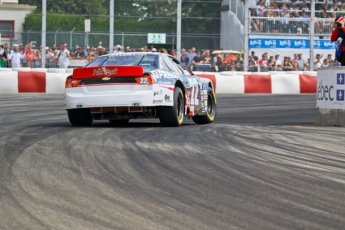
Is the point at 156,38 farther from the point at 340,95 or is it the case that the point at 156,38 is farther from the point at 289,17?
the point at 340,95

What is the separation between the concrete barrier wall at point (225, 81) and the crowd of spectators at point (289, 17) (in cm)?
307

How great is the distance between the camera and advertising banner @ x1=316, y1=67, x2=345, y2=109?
1279 centimetres

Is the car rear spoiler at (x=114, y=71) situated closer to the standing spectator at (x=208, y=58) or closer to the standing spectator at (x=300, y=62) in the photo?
the standing spectator at (x=208, y=58)

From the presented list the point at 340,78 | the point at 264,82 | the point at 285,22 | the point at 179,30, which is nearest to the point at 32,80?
the point at 179,30

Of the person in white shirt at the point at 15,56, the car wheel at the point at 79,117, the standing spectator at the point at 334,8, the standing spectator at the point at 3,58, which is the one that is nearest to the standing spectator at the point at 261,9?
the standing spectator at the point at 334,8

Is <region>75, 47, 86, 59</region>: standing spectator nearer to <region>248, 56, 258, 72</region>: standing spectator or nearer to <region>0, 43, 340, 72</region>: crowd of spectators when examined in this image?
<region>0, 43, 340, 72</region>: crowd of spectators

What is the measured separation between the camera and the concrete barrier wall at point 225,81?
23359mm

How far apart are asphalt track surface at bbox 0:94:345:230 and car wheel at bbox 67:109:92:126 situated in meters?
0.42

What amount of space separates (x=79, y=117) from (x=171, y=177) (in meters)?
5.59

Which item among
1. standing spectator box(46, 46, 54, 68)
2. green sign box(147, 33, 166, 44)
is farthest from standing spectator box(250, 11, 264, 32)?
standing spectator box(46, 46, 54, 68)

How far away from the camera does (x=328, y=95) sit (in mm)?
13109

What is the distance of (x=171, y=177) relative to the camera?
6.92 meters

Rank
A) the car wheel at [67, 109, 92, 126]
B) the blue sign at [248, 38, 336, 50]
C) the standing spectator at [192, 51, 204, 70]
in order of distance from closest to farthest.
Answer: the car wheel at [67, 109, 92, 126] < the standing spectator at [192, 51, 204, 70] < the blue sign at [248, 38, 336, 50]

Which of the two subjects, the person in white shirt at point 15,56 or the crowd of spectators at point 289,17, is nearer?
the person in white shirt at point 15,56
